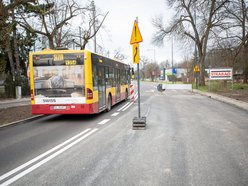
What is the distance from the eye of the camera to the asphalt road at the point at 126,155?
4102 millimetres

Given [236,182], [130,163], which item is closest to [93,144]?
[130,163]

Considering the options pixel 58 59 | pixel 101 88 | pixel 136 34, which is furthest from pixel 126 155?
pixel 101 88

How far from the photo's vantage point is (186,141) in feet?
20.8

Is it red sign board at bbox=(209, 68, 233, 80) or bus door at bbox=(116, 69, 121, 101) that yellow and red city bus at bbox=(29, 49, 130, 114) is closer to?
bus door at bbox=(116, 69, 121, 101)

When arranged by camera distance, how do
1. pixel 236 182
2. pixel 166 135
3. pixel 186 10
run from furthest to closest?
1. pixel 186 10
2. pixel 166 135
3. pixel 236 182

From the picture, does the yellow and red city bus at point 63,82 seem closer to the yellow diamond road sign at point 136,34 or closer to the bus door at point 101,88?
the bus door at point 101,88

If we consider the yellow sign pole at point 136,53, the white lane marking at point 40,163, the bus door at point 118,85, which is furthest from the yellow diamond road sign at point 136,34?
the bus door at point 118,85

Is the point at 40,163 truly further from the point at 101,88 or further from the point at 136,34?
the point at 101,88

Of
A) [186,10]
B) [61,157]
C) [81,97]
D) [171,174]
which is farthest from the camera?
[186,10]

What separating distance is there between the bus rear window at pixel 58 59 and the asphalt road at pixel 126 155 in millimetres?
2604

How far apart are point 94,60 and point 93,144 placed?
188 inches

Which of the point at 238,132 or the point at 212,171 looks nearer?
the point at 212,171

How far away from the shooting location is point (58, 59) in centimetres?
963

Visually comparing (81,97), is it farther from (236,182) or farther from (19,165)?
(236,182)
